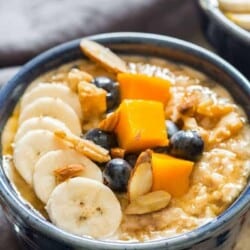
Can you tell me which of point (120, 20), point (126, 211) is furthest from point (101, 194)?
point (120, 20)

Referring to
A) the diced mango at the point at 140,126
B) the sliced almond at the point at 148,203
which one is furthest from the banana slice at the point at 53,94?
the sliced almond at the point at 148,203

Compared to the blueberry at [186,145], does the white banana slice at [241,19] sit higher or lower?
higher

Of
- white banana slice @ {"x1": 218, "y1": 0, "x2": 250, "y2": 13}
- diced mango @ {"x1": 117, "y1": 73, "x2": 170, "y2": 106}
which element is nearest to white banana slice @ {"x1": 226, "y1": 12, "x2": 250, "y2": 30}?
white banana slice @ {"x1": 218, "y1": 0, "x2": 250, "y2": 13}

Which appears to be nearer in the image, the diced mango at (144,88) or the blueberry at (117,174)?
the blueberry at (117,174)

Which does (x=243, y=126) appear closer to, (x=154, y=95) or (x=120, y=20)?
(x=154, y=95)

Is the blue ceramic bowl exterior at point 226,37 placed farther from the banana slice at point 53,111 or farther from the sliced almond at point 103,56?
the banana slice at point 53,111

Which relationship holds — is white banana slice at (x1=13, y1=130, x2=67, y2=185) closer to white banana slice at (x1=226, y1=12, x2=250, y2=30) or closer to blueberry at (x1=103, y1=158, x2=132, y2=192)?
blueberry at (x1=103, y1=158, x2=132, y2=192)
